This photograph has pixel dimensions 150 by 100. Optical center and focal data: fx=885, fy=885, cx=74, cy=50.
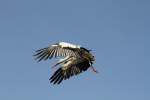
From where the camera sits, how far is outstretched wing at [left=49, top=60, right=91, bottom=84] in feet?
214

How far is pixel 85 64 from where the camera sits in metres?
65.4

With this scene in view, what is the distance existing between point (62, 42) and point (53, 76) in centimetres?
328

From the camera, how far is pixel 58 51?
6359 cm

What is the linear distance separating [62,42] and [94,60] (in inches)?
107

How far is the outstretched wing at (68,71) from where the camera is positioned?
6538 cm

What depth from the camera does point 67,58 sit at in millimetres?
66125

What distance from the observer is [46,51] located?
64.0m

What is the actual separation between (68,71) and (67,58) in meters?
0.98

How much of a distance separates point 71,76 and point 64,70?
710 mm

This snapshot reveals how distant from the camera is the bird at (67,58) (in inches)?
2485

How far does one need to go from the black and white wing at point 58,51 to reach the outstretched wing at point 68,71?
72.1 inches

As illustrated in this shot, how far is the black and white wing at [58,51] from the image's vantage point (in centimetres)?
6288

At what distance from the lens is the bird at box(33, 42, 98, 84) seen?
6312cm

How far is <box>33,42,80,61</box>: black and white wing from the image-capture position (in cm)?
6288
